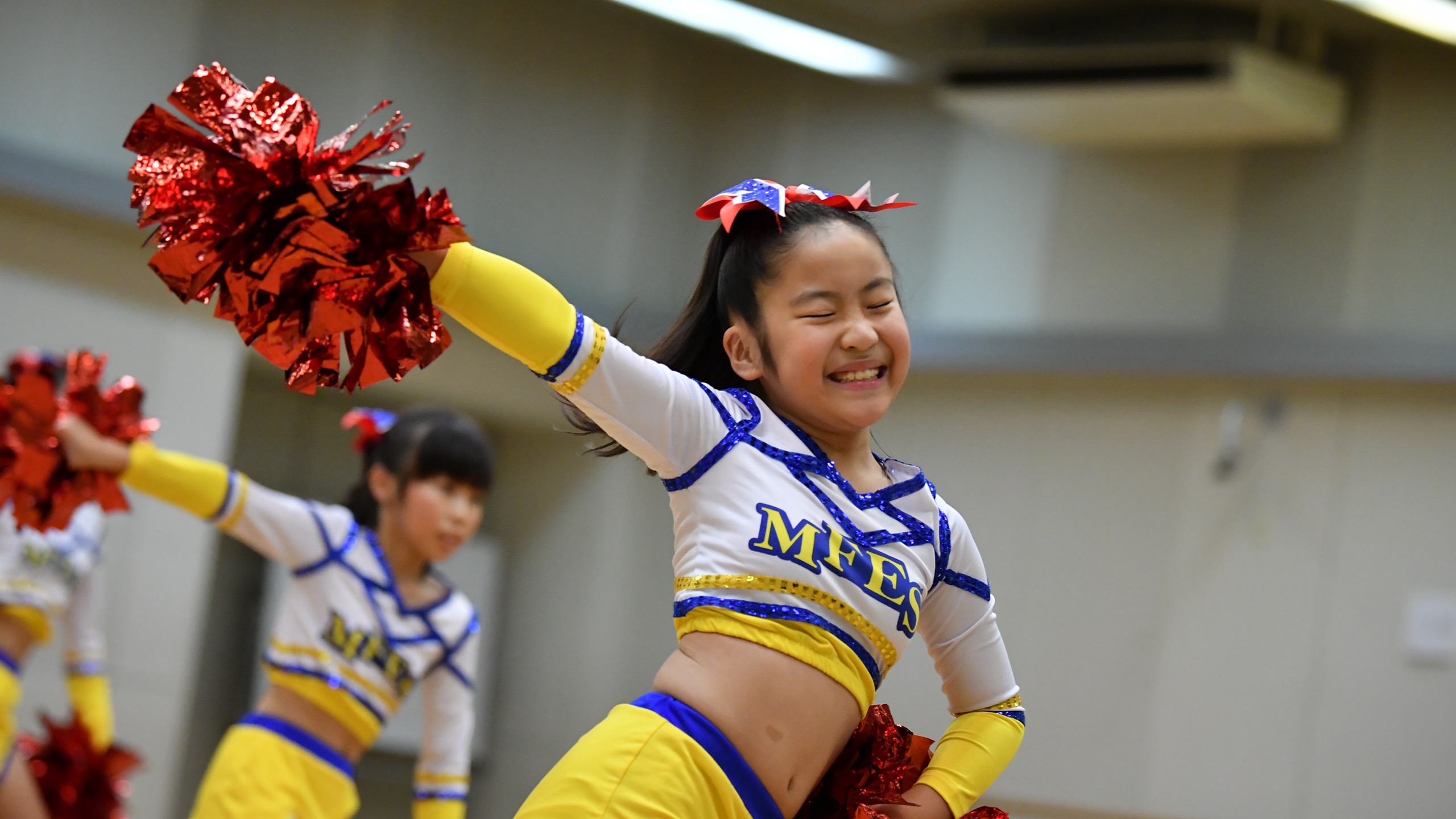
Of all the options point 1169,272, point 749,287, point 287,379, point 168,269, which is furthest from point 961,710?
point 1169,272

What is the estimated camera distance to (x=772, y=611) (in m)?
1.63

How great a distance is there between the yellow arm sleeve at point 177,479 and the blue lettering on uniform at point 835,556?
6.04 ft

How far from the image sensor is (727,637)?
1.63 metres

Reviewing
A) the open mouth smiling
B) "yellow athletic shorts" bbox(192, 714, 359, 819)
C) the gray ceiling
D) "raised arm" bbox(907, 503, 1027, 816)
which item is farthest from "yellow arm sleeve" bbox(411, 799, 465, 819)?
the gray ceiling

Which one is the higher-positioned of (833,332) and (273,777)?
(833,332)

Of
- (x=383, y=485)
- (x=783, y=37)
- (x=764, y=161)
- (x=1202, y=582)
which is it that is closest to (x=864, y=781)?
(x=383, y=485)

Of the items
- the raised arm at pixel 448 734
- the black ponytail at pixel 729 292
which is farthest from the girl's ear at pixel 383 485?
the black ponytail at pixel 729 292

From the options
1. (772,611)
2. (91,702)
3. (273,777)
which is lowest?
(91,702)

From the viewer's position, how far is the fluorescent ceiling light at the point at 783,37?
5.46 metres

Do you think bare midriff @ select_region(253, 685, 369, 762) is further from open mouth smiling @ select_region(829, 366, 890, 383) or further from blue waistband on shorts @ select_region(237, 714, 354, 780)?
open mouth smiling @ select_region(829, 366, 890, 383)

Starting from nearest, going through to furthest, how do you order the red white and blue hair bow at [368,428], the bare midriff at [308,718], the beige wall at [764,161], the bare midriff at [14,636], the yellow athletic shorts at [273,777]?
the yellow athletic shorts at [273,777]
the bare midriff at [308,718]
the red white and blue hair bow at [368,428]
the bare midriff at [14,636]
the beige wall at [764,161]

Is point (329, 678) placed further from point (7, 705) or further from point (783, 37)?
point (783, 37)

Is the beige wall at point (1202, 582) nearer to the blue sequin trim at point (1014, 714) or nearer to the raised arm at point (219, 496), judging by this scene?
the raised arm at point (219, 496)

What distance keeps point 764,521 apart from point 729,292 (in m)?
0.34
